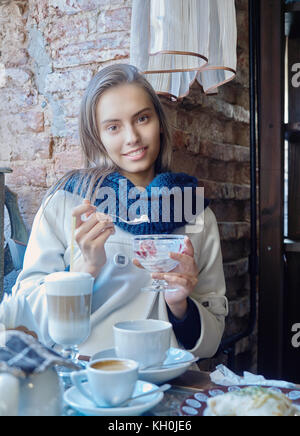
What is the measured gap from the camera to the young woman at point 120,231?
4.14ft

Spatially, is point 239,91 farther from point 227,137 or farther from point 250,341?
point 250,341

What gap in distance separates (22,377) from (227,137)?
1.66m

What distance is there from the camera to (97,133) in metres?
1.46

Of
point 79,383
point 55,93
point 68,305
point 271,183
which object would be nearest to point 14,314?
point 68,305

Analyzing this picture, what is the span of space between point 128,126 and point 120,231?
307 millimetres

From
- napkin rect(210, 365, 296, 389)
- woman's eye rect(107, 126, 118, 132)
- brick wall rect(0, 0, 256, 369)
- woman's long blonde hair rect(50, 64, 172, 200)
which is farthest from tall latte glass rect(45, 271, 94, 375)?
brick wall rect(0, 0, 256, 369)

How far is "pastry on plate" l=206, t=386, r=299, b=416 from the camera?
2.08ft

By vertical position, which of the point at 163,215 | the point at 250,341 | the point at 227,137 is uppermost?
the point at 227,137

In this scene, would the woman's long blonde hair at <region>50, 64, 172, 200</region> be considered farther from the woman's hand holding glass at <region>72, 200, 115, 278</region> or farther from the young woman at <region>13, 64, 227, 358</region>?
the woman's hand holding glass at <region>72, 200, 115, 278</region>

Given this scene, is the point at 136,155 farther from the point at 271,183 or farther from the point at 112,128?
the point at 271,183

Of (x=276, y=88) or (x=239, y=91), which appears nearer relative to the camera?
(x=276, y=88)

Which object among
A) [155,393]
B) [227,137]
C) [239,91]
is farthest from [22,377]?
[239,91]

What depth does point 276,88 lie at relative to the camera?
67.9 inches
